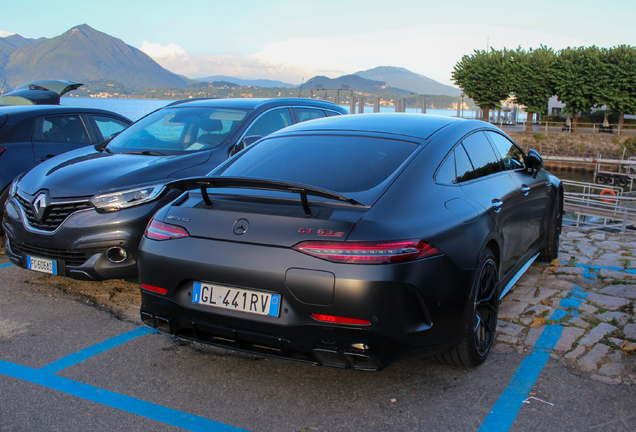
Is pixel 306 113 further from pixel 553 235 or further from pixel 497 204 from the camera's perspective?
pixel 497 204

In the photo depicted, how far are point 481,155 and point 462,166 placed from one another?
449 mm

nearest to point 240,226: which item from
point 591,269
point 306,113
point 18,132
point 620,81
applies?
point 306,113

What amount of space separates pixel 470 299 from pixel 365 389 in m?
0.76

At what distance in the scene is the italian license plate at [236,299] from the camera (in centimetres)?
245

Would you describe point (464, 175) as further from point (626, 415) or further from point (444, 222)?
point (626, 415)

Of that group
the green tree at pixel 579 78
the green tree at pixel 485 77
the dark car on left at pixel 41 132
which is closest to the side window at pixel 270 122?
the dark car on left at pixel 41 132

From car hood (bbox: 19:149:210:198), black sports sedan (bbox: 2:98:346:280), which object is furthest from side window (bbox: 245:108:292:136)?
car hood (bbox: 19:149:210:198)

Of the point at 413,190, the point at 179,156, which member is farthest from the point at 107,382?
the point at 179,156

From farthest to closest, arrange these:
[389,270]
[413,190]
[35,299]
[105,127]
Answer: [105,127]
[35,299]
[413,190]
[389,270]

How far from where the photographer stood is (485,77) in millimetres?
60250

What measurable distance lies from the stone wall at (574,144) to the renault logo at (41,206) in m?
51.0

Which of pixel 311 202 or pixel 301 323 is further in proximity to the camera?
pixel 311 202

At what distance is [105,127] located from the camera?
7.04 metres

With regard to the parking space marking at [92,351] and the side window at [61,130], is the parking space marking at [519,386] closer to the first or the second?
the parking space marking at [92,351]
